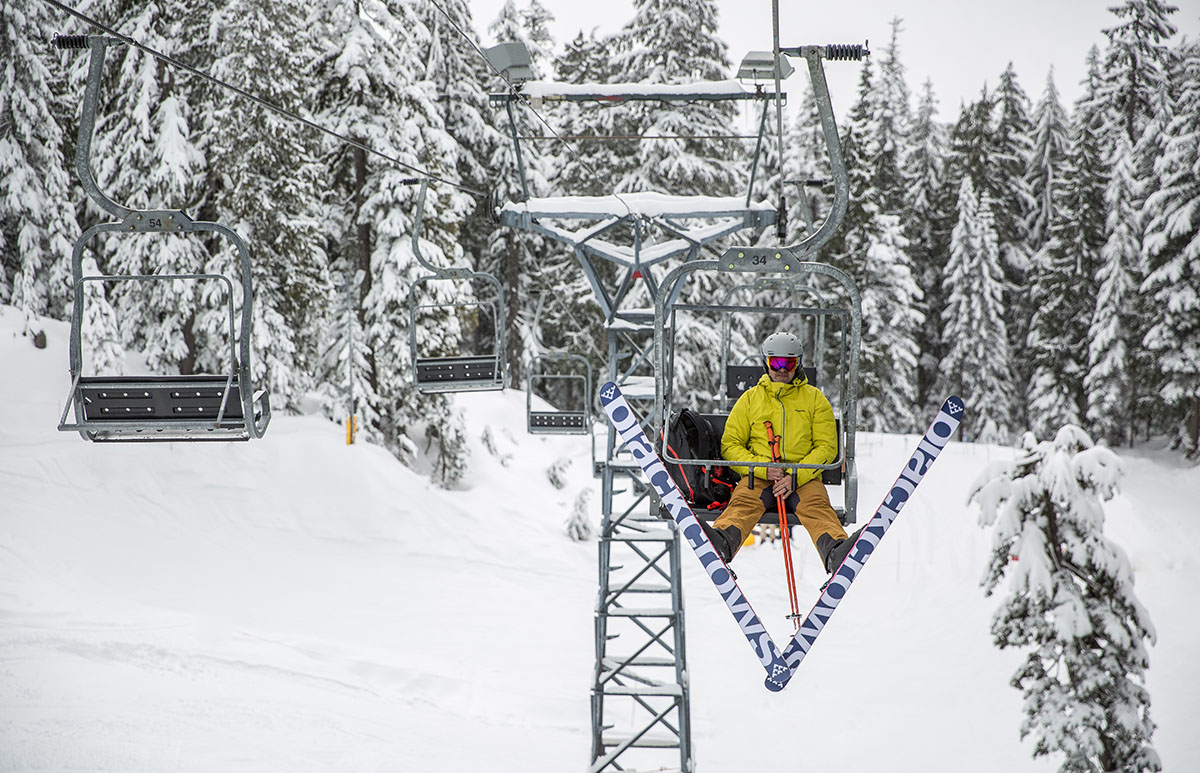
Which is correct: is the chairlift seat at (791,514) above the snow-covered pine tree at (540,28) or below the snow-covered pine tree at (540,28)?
below

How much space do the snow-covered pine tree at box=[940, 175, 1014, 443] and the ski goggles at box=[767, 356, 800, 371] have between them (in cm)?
2873

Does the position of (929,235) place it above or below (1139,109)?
below

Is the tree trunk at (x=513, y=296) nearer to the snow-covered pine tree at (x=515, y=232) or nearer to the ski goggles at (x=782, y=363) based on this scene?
the snow-covered pine tree at (x=515, y=232)

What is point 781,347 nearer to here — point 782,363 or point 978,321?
point 782,363

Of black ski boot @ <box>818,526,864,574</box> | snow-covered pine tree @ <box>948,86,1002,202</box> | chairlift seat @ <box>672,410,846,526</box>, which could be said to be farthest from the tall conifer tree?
snow-covered pine tree @ <box>948,86,1002,202</box>

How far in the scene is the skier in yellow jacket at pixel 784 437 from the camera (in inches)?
235

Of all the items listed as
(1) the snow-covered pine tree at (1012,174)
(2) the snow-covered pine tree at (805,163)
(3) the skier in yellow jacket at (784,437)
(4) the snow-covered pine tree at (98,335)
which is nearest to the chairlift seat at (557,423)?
(4) the snow-covered pine tree at (98,335)

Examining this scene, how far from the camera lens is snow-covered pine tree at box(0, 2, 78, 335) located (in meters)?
20.7

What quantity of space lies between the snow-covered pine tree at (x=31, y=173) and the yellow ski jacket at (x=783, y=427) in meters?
18.7

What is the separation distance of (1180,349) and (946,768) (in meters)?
16.4

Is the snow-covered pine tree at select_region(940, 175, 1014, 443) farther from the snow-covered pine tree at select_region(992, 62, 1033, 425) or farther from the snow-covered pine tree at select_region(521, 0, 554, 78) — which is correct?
the snow-covered pine tree at select_region(521, 0, 554, 78)

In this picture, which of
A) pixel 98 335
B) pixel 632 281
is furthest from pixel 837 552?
pixel 98 335

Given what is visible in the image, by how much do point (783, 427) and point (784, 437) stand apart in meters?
0.07

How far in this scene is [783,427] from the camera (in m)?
6.24
